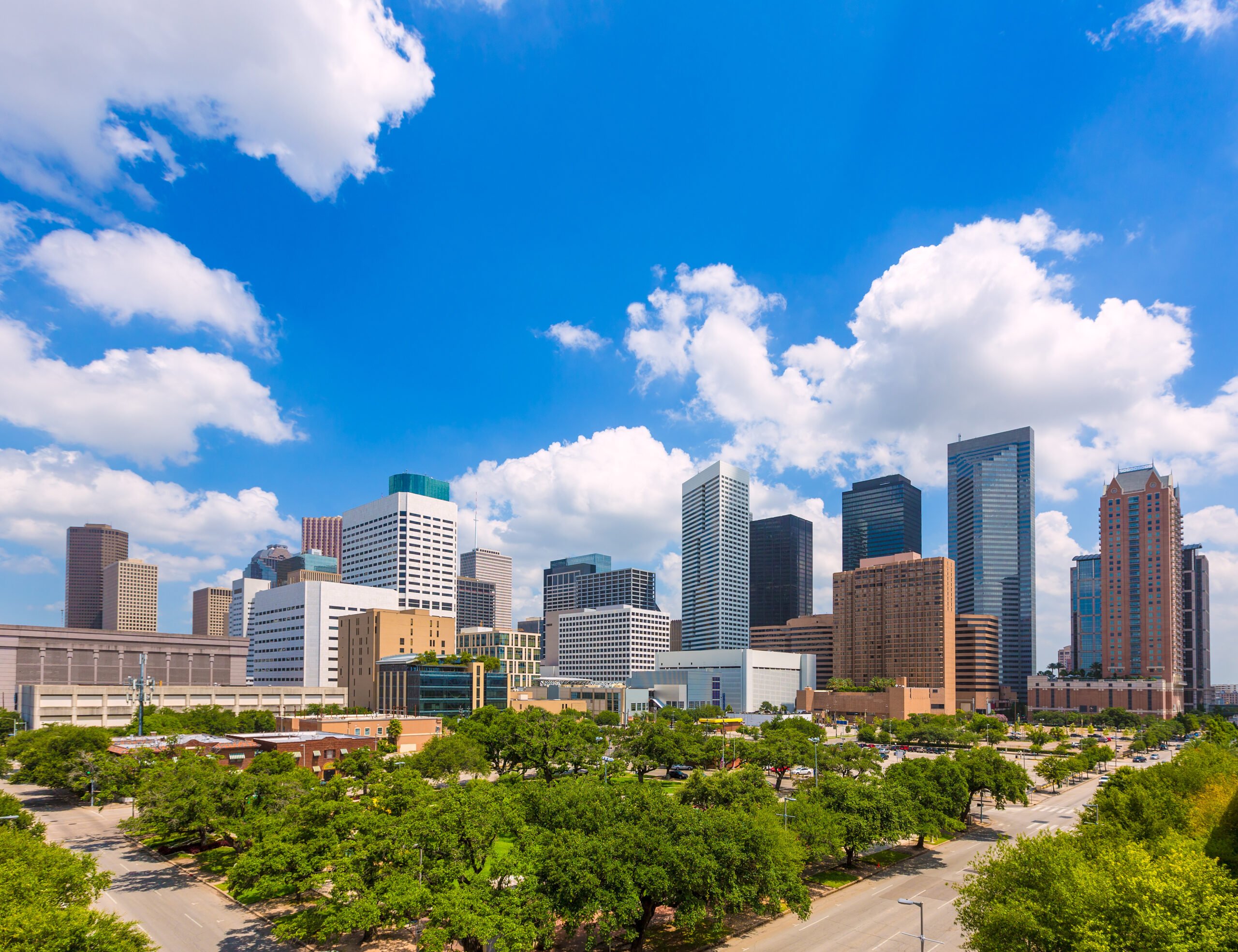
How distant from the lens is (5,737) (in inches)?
4171

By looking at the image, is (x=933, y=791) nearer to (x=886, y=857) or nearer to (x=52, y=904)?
(x=886, y=857)

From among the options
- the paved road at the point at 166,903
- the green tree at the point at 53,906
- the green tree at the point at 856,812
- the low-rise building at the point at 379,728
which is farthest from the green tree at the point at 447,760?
the green tree at the point at 53,906

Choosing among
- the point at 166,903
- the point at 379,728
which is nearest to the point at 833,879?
the point at 166,903

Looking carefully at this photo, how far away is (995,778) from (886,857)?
16630 mm

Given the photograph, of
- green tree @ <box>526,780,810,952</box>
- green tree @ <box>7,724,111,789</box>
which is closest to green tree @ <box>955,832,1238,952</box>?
green tree @ <box>526,780,810,952</box>

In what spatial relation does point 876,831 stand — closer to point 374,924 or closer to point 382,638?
point 374,924

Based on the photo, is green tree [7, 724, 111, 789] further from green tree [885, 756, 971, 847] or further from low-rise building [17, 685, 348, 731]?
green tree [885, 756, 971, 847]

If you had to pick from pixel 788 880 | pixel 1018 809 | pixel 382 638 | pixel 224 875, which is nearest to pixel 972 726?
pixel 1018 809

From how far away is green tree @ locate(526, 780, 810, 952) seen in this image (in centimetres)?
3631

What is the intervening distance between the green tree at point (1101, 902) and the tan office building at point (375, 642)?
134 meters

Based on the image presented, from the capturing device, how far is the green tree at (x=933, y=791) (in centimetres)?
5784

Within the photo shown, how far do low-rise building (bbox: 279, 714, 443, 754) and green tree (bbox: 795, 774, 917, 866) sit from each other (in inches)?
2463

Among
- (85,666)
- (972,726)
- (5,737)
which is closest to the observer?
(5,737)

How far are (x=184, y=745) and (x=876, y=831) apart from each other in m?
69.9
